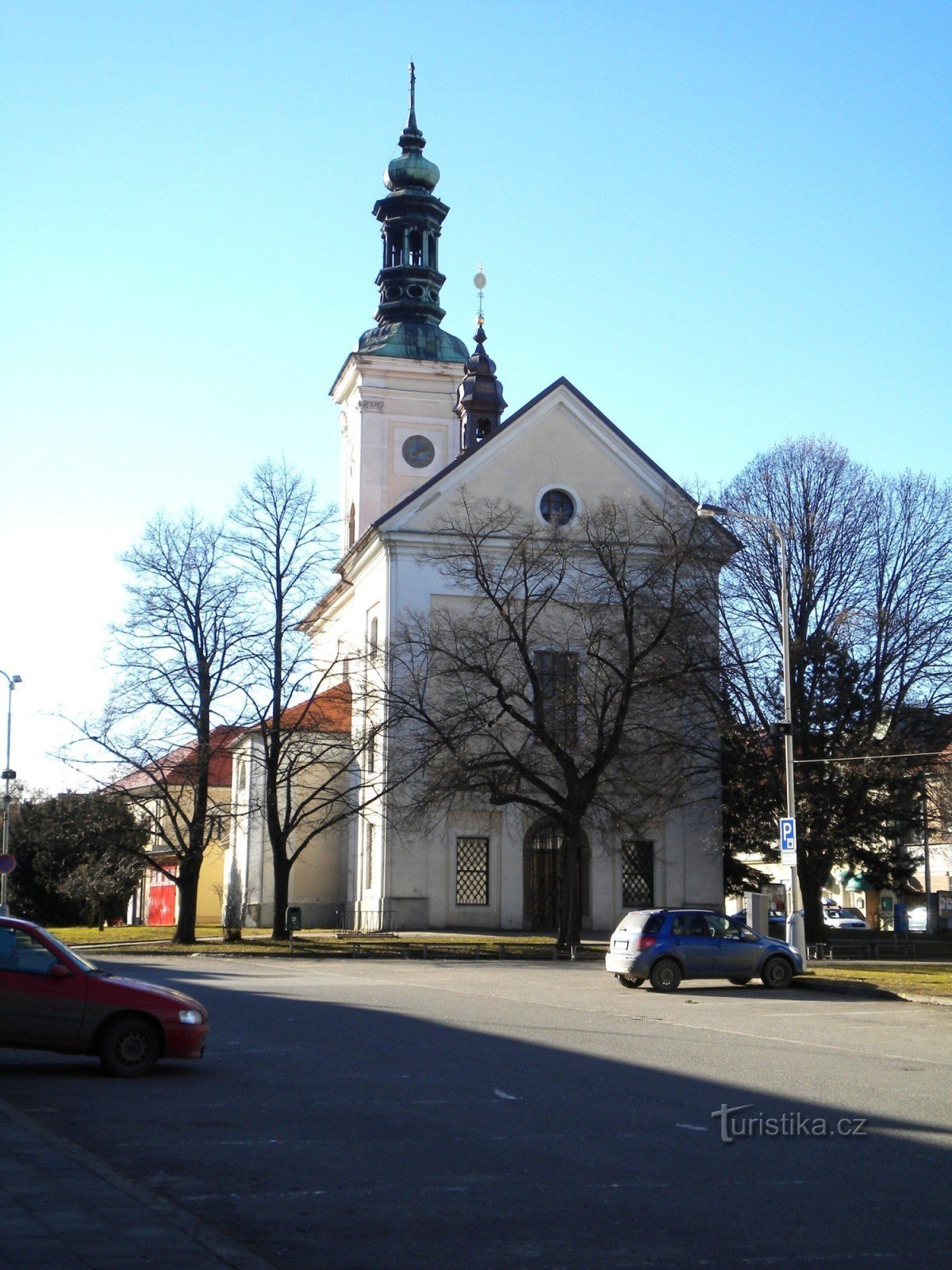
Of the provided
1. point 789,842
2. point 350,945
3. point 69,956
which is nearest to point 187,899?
point 350,945

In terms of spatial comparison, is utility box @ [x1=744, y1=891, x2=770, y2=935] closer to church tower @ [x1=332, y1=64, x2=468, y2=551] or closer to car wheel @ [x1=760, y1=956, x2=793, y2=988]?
car wheel @ [x1=760, y1=956, x2=793, y2=988]

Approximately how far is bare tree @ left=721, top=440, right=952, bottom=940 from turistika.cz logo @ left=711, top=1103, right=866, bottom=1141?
28895 mm

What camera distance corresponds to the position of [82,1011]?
41.5ft

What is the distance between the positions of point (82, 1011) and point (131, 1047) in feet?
1.95

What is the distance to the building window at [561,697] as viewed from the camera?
37469 millimetres

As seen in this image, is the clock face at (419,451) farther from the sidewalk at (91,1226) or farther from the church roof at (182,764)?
the sidewalk at (91,1226)

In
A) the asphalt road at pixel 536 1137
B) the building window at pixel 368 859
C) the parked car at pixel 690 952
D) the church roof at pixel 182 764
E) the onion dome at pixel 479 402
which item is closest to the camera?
the asphalt road at pixel 536 1137

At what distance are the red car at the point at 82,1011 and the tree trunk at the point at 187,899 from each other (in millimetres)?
26680

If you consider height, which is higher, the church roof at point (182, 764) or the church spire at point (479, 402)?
the church spire at point (479, 402)

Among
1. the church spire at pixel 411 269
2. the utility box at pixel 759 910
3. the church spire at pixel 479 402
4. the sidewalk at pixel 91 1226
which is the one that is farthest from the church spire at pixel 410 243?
the sidewalk at pixel 91 1226

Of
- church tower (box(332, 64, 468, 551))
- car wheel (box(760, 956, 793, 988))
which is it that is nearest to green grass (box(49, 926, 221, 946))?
church tower (box(332, 64, 468, 551))

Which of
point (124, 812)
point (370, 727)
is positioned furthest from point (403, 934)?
point (124, 812)

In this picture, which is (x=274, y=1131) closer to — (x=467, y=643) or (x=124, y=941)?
(x=467, y=643)

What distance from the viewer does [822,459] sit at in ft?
138
